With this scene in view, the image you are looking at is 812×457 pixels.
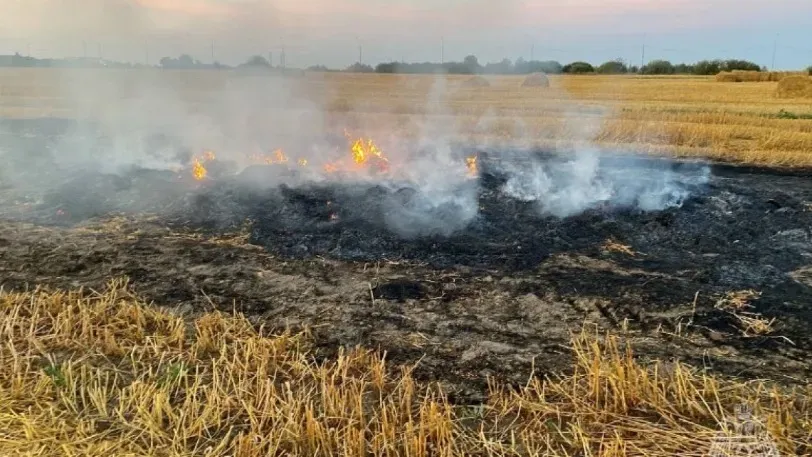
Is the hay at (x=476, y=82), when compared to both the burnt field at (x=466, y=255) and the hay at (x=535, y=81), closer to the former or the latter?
the hay at (x=535, y=81)

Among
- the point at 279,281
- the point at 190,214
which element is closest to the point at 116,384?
the point at 279,281

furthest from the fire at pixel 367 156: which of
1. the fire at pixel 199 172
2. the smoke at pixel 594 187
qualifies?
the fire at pixel 199 172

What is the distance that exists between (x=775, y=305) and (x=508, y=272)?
9.18 ft

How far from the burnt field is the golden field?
438 centimetres

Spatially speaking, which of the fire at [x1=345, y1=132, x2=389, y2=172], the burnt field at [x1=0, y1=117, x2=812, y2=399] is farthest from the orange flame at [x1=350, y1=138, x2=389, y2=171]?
the burnt field at [x1=0, y1=117, x2=812, y2=399]

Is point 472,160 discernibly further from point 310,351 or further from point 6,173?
point 6,173

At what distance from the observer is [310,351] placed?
4.95 meters

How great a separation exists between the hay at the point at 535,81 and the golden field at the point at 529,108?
1.61 feet

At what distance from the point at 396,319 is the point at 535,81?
85.7 feet

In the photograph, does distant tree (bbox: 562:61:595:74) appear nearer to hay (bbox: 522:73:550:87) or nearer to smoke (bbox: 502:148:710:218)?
hay (bbox: 522:73:550:87)

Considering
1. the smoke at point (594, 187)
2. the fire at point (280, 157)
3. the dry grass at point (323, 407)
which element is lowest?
the dry grass at point (323, 407)

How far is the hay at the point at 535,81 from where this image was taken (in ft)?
95.8

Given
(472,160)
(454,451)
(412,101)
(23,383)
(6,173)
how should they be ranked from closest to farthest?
(454,451) → (23,383) → (472,160) → (6,173) → (412,101)

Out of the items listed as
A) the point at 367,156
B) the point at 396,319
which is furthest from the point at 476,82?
the point at 396,319
